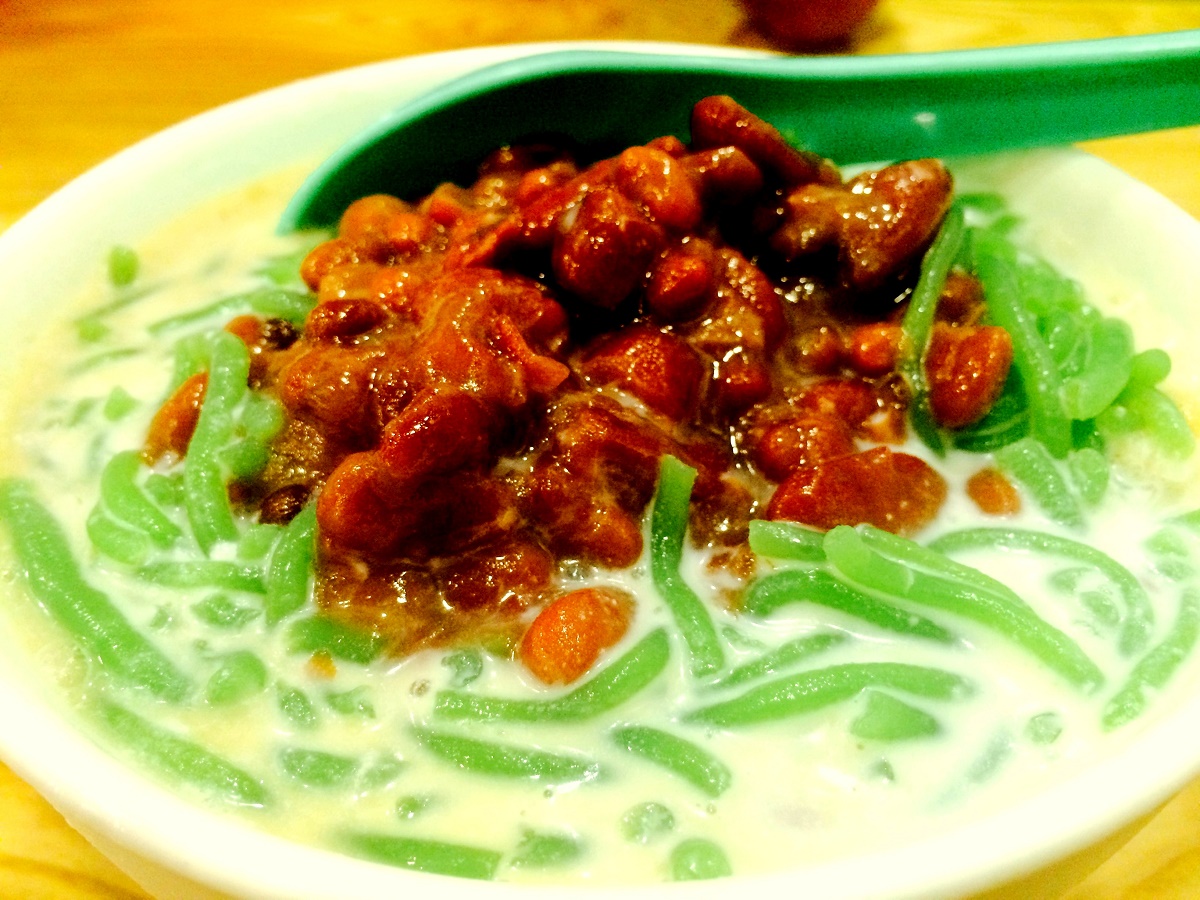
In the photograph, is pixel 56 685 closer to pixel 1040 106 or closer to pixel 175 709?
pixel 175 709

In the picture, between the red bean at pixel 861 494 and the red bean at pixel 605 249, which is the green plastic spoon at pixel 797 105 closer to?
the red bean at pixel 605 249

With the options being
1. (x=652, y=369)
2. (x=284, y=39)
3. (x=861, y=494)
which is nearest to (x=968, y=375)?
(x=861, y=494)

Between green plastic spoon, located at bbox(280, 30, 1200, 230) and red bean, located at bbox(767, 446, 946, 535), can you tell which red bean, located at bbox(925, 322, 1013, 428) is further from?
green plastic spoon, located at bbox(280, 30, 1200, 230)

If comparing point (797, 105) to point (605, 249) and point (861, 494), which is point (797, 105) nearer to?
point (605, 249)

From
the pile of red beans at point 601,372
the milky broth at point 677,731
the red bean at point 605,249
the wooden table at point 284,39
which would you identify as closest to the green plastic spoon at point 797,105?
the pile of red beans at point 601,372

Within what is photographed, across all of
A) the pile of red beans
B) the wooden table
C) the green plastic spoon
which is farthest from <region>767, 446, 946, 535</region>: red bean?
the wooden table

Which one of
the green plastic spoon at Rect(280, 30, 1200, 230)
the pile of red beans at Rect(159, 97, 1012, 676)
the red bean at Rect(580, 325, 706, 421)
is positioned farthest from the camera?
the green plastic spoon at Rect(280, 30, 1200, 230)

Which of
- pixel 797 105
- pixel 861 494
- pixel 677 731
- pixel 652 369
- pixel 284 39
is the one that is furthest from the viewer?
pixel 284 39
